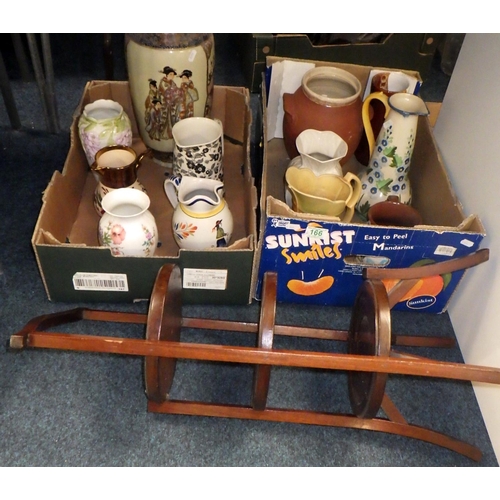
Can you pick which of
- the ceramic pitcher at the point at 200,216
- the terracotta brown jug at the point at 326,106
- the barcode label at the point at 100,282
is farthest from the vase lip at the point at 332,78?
the barcode label at the point at 100,282

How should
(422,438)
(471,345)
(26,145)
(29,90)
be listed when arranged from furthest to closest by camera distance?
(29,90) → (26,145) → (471,345) → (422,438)

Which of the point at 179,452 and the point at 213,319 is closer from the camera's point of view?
the point at 179,452

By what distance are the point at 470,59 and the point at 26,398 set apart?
905mm

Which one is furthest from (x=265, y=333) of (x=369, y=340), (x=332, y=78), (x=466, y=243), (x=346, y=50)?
(x=346, y=50)

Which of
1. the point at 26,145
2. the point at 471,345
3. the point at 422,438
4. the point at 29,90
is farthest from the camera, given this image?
the point at 29,90

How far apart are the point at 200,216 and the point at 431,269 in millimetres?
346

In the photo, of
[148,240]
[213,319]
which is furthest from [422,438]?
[148,240]

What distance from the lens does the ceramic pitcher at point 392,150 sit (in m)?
0.82

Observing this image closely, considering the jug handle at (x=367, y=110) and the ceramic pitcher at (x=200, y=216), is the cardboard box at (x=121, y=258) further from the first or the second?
the jug handle at (x=367, y=110)

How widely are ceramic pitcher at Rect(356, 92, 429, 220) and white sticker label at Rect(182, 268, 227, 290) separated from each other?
28 cm

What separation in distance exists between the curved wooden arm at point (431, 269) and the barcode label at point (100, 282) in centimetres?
37

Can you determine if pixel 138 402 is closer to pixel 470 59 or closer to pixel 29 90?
pixel 470 59

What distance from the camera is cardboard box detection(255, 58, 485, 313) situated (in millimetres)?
731

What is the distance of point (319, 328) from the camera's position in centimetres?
82
